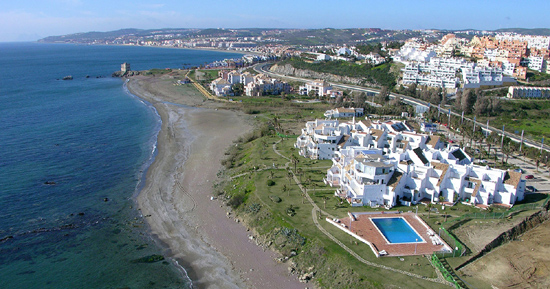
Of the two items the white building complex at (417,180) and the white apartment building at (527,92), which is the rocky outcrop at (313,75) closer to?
the white apartment building at (527,92)

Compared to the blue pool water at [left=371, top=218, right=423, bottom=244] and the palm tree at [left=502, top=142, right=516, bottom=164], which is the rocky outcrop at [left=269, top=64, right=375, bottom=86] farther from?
the blue pool water at [left=371, top=218, right=423, bottom=244]

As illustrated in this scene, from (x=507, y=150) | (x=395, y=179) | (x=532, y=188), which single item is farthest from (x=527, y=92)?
(x=395, y=179)

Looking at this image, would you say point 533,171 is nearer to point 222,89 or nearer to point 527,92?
point 527,92

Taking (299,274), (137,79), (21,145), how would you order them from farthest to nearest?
1. (137,79)
2. (21,145)
3. (299,274)

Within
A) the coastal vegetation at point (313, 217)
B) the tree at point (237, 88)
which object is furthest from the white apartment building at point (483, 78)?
the tree at point (237, 88)

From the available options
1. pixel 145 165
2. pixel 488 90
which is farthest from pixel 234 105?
pixel 488 90

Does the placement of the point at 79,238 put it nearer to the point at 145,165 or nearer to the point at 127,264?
the point at 127,264
